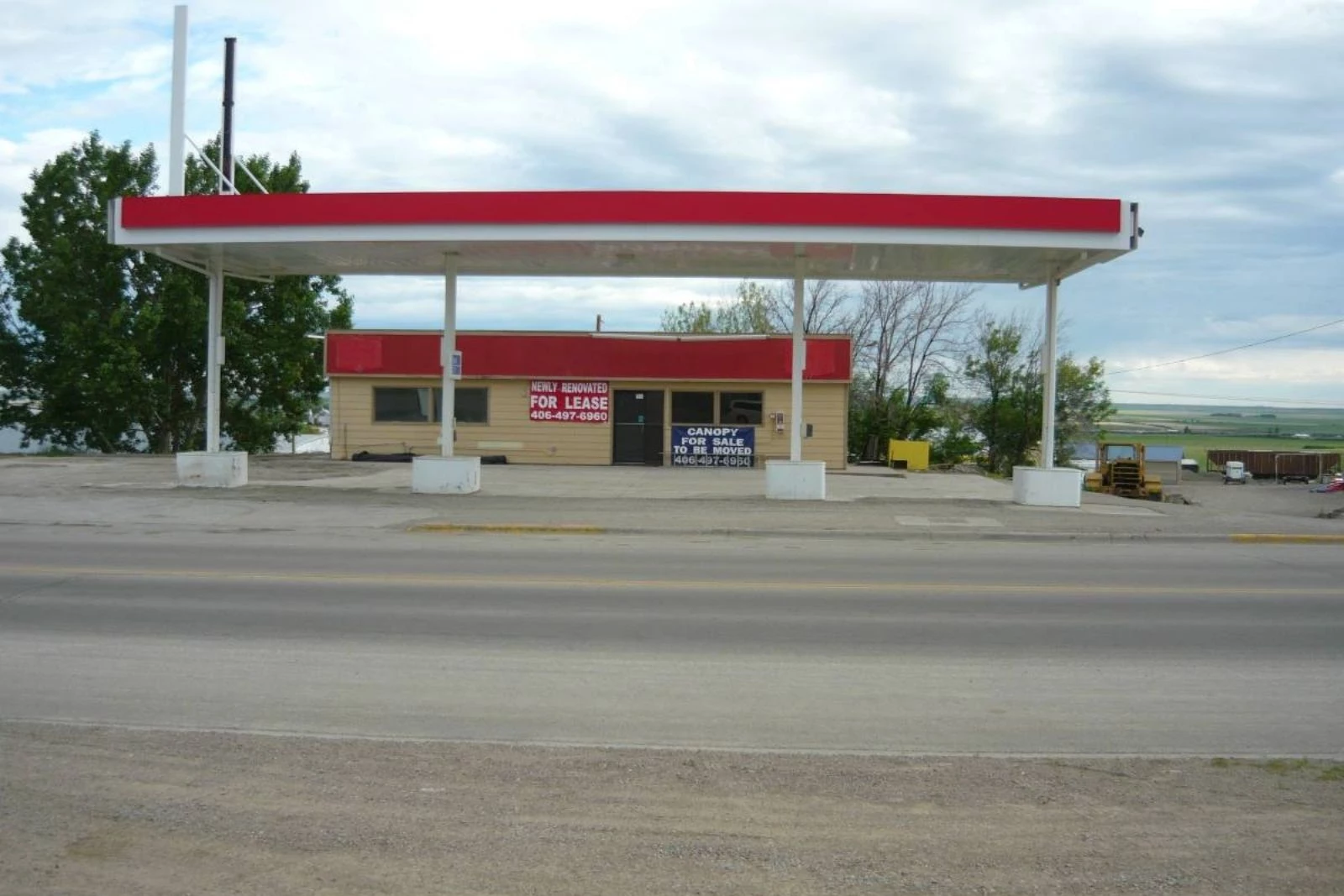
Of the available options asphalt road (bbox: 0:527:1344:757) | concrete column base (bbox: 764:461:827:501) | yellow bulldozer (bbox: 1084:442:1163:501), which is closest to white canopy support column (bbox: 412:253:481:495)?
concrete column base (bbox: 764:461:827:501)

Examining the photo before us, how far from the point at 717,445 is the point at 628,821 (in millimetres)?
26519

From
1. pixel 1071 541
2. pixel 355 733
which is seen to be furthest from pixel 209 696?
pixel 1071 541

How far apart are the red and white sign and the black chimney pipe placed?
13.1m

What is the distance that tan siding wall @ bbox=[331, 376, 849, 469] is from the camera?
31094mm

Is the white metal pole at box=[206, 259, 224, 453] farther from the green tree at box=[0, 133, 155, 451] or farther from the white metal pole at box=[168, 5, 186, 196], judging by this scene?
A: the green tree at box=[0, 133, 155, 451]

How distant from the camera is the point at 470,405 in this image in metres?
31.4

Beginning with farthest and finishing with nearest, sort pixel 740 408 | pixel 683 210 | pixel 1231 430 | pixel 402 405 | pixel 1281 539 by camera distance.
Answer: pixel 1231 430, pixel 402 405, pixel 740 408, pixel 683 210, pixel 1281 539

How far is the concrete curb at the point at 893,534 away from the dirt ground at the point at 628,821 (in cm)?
1055

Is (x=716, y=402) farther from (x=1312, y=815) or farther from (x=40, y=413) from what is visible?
(x=1312, y=815)

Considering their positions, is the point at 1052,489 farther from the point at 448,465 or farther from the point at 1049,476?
the point at 448,465

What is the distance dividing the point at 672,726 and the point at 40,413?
127ft

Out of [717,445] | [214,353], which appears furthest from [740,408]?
[214,353]

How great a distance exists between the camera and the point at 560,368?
30.9 metres

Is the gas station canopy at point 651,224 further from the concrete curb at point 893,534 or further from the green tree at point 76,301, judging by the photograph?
the green tree at point 76,301
